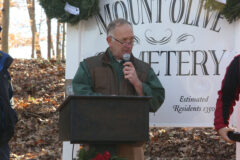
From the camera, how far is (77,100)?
3373 millimetres

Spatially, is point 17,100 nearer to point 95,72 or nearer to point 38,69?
point 38,69

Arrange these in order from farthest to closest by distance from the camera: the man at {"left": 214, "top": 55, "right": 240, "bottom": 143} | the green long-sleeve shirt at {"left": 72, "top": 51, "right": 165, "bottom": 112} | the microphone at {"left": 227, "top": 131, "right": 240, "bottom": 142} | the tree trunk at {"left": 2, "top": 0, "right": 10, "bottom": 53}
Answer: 1. the tree trunk at {"left": 2, "top": 0, "right": 10, "bottom": 53}
2. the green long-sleeve shirt at {"left": 72, "top": 51, "right": 165, "bottom": 112}
3. the man at {"left": 214, "top": 55, "right": 240, "bottom": 143}
4. the microphone at {"left": 227, "top": 131, "right": 240, "bottom": 142}

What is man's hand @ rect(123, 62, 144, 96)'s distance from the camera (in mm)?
4180

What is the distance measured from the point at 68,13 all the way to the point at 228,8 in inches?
73.9

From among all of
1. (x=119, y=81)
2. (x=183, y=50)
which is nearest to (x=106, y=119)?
(x=119, y=81)

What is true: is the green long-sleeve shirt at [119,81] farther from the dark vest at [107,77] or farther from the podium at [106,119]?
the podium at [106,119]

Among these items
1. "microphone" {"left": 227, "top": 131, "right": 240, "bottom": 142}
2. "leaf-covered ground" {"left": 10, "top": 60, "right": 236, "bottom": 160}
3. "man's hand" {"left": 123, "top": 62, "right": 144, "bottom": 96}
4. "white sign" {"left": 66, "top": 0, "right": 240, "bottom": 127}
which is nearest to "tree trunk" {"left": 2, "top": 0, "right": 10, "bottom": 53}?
"leaf-covered ground" {"left": 10, "top": 60, "right": 236, "bottom": 160}

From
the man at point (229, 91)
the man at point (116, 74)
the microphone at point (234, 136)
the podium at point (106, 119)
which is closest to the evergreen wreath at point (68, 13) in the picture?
the man at point (116, 74)

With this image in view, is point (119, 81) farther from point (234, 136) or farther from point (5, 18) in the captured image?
point (5, 18)

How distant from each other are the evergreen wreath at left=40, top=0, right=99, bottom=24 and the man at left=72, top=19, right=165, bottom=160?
1.22 m

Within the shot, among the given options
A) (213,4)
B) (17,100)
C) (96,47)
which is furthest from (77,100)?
(17,100)

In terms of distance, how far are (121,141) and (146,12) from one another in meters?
2.72

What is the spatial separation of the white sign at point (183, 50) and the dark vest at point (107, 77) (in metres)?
1.18

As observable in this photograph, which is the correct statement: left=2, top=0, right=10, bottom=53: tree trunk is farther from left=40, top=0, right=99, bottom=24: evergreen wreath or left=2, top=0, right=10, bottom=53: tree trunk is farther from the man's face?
the man's face
